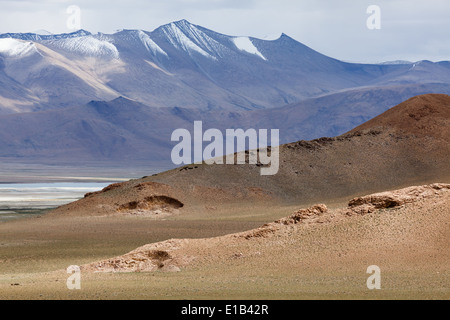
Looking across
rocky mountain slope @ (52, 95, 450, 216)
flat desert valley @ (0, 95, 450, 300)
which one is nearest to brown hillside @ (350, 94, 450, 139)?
rocky mountain slope @ (52, 95, 450, 216)

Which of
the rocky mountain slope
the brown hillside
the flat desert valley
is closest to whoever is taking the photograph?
the flat desert valley

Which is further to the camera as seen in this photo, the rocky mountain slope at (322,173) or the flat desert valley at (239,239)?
the rocky mountain slope at (322,173)

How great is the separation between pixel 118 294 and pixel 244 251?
10502 mm

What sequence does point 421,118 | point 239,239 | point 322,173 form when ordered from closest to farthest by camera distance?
point 239,239 → point 322,173 → point 421,118

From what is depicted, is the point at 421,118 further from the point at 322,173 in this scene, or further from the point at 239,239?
the point at 239,239

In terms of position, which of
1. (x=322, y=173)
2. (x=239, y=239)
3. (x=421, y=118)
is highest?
(x=421, y=118)

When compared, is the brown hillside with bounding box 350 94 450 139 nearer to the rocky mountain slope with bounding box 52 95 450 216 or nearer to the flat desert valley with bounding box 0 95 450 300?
the rocky mountain slope with bounding box 52 95 450 216

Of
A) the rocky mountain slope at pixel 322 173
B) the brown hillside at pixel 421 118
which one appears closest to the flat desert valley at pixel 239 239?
the rocky mountain slope at pixel 322 173

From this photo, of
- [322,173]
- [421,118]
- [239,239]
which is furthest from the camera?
[421,118]

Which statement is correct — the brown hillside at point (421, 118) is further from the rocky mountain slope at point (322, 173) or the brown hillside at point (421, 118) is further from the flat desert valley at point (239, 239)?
the flat desert valley at point (239, 239)

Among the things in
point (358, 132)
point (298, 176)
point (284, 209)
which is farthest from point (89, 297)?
point (358, 132)

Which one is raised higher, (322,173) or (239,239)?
(322,173)

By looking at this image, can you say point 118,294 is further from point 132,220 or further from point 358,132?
point 358,132

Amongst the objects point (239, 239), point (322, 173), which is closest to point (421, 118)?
point (322, 173)
